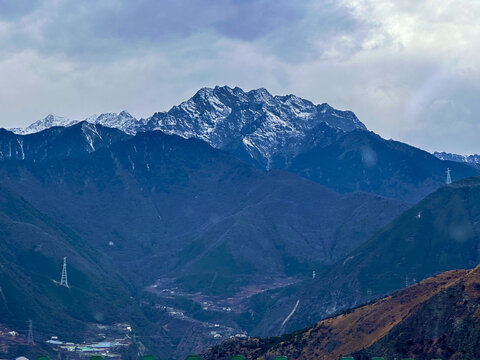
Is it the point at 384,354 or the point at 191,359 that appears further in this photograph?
the point at 384,354

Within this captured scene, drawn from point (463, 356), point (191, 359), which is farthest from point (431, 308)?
point (191, 359)

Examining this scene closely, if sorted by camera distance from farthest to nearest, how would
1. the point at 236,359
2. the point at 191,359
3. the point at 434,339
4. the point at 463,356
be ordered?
the point at 434,339
the point at 463,356
the point at 236,359
the point at 191,359

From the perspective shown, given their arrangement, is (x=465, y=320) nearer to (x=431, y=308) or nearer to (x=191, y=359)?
(x=431, y=308)

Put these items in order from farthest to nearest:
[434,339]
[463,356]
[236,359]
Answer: [434,339]
[463,356]
[236,359]

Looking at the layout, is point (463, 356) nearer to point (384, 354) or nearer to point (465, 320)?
point (465, 320)

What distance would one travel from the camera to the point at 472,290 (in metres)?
193

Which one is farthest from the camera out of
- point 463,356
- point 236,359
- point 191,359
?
point 463,356

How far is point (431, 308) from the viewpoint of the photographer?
198 meters

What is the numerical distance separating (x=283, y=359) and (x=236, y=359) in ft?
42.6

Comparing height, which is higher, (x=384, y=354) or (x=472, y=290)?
(x=472, y=290)

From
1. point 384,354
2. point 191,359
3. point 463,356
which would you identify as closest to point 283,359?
point 191,359

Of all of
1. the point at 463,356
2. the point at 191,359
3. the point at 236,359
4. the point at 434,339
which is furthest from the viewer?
the point at 434,339

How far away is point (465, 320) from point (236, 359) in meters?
62.5

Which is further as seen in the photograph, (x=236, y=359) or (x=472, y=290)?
(x=472, y=290)
